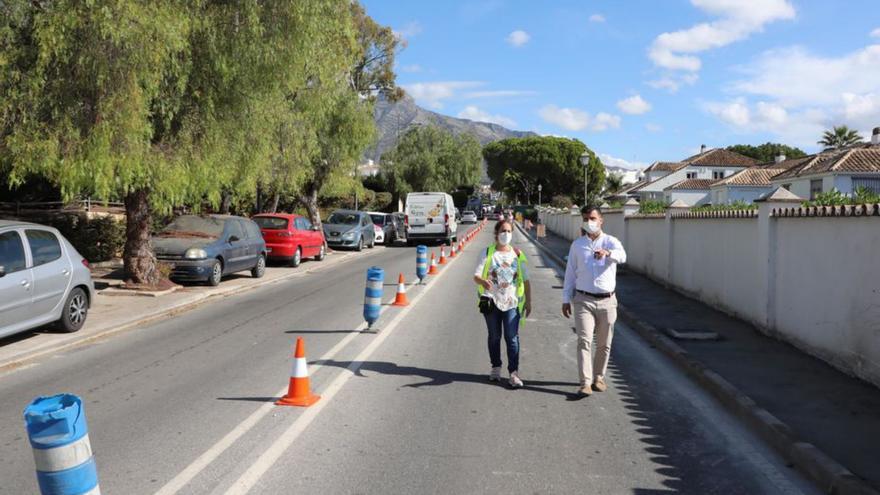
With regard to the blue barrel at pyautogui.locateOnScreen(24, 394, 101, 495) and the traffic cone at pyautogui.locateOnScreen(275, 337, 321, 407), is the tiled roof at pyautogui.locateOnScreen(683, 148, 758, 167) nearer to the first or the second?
the traffic cone at pyautogui.locateOnScreen(275, 337, 321, 407)

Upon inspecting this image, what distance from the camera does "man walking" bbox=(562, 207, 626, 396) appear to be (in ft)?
21.5

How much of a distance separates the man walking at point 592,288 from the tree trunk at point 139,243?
31.7ft

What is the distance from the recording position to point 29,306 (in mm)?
8672

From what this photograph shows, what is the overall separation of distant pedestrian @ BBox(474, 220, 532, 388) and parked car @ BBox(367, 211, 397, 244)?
26.7m

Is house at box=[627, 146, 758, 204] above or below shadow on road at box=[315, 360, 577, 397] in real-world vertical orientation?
above

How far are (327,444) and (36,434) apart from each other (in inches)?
93.9

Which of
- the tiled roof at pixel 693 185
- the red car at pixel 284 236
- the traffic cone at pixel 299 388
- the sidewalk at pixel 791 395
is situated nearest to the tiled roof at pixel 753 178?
the tiled roof at pixel 693 185

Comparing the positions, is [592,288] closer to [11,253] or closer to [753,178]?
[11,253]

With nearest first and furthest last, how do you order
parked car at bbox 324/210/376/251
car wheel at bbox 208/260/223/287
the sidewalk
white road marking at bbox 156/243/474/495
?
white road marking at bbox 156/243/474/495 → the sidewalk → car wheel at bbox 208/260/223/287 → parked car at bbox 324/210/376/251

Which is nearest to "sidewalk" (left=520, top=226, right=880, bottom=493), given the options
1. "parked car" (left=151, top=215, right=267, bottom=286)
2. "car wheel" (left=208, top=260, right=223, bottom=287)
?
"car wheel" (left=208, top=260, right=223, bottom=287)

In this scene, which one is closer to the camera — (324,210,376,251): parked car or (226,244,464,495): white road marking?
(226,244,464,495): white road marking

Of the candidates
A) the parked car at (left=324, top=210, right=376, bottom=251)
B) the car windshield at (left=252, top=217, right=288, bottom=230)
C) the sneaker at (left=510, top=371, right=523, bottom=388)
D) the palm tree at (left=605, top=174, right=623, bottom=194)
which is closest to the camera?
the sneaker at (left=510, top=371, right=523, bottom=388)

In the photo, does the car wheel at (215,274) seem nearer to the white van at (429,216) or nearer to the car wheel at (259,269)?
the car wheel at (259,269)

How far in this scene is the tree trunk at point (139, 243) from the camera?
13.5 meters
